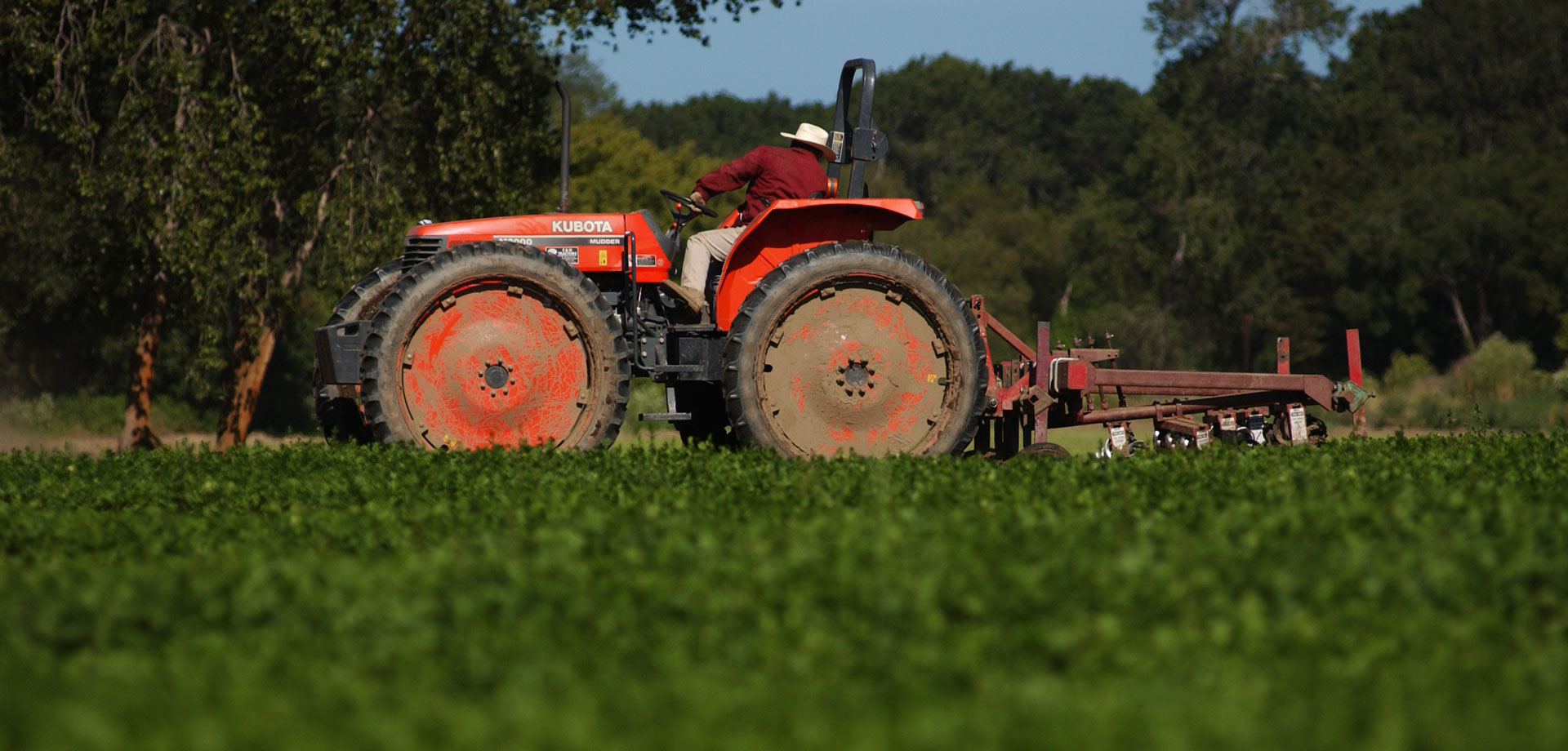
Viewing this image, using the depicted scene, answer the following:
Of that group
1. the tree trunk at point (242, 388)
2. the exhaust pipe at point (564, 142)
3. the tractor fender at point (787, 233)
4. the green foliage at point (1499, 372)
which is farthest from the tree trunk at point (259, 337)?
the green foliage at point (1499, 372)

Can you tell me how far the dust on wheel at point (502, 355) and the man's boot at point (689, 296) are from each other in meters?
0.74

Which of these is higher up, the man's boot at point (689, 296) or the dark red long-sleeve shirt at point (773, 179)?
the dark red long-sleeve shirt at point (773, 179)

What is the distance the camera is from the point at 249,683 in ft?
13.2

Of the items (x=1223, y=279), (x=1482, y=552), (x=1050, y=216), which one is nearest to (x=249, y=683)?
(x=1482, y=552)

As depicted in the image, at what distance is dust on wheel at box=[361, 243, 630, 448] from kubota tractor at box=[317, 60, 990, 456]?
1cm

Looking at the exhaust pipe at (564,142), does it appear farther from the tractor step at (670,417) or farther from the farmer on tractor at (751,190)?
the tractor step at (670,417)

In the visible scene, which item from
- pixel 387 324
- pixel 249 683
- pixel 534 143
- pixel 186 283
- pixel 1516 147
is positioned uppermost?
pixel 1516 147

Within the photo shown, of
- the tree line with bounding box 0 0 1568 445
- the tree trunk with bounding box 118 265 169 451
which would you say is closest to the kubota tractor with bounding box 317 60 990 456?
the tree line with bounding box 0 0 1568 445

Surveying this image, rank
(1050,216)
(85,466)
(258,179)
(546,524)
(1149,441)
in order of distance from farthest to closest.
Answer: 1. (1050,216)
2. (258,179)
3. (1149,441)
4. (85,466)
5. (546,524)

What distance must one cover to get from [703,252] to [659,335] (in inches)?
25.8

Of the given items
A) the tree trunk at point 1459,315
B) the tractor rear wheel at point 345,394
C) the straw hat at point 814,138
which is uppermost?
the tree trunk at point 1459,315

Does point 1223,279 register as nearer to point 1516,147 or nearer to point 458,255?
point 1516,147

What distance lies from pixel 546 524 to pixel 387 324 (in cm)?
377

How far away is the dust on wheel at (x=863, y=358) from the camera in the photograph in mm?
10422
